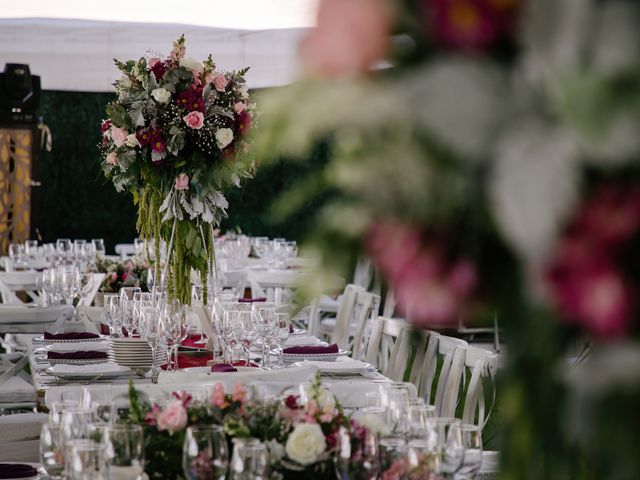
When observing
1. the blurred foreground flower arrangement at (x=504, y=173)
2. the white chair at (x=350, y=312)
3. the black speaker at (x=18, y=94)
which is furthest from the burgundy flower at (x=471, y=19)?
the black speaker at (x=18, y=94)

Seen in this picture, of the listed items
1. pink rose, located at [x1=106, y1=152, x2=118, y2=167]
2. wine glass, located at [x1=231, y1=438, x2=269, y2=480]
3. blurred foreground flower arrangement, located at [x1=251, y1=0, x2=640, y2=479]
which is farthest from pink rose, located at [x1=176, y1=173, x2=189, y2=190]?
blurred foreground flower arrangement, located at [x1=251, y1=0, x2=640, y2=479]

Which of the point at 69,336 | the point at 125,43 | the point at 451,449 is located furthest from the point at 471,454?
the point at 125,43

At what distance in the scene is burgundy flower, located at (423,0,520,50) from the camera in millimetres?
890

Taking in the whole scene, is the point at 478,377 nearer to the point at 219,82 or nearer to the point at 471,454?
the point at 471,454

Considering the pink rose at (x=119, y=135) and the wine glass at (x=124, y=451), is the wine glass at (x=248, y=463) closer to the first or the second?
the wine glass at (x=124, y=451)

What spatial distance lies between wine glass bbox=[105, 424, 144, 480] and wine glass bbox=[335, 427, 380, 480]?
40 centimetres

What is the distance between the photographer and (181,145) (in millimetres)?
4867

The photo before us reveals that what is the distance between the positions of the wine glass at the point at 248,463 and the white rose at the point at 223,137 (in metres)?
2.89

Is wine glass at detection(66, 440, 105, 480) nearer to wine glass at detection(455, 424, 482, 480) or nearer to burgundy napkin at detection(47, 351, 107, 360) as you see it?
wine glass at detection(455, 424, 482, 480)

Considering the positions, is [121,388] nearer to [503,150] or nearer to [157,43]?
[503,150]

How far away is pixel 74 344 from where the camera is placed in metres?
4.92

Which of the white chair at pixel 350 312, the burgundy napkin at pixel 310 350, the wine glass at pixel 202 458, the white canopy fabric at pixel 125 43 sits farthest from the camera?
the white canopy fabric at pixel 125 43

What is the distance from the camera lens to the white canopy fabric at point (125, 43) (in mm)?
9250

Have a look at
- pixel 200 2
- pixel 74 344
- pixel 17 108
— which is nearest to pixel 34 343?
pixel 74 344
